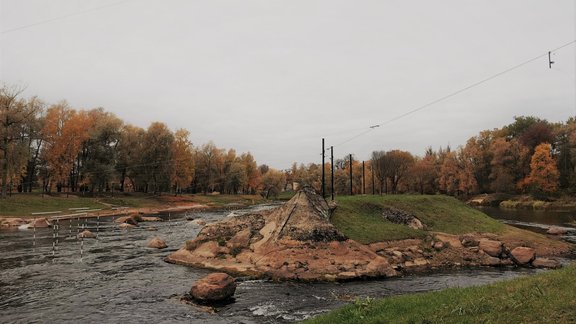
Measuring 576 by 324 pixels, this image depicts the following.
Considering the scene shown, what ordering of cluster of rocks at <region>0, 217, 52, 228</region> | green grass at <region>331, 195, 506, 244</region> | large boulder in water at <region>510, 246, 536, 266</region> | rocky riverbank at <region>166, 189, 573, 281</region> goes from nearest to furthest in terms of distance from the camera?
rocky riverbank at <region>166, 189, 573, 281</region> < large boulder in water at <region>510, 246, 536, 266</region> < green grass at <region>331, 195, 506, 244</region> < cluster of rocks at <region>0, 217, 52, 228</region>

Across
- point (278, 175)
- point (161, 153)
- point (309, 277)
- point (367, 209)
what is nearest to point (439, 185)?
point (278, 175)

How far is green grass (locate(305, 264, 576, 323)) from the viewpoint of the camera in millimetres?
11086

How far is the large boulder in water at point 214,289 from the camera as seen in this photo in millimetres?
21969

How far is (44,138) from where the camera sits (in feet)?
272

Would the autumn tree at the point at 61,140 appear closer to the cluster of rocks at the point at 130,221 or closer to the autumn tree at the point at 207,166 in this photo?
the cluster of rocks at the point at 130,221

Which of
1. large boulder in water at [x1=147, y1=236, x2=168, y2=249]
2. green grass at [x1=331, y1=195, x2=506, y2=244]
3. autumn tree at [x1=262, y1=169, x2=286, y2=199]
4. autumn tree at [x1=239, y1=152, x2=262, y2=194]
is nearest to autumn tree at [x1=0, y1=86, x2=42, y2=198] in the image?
large boulder in water at [x1=147, y1=236, x2=168, y2=249]

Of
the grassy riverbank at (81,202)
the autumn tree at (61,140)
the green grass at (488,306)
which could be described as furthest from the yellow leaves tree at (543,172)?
the autumn tree at (61,140)

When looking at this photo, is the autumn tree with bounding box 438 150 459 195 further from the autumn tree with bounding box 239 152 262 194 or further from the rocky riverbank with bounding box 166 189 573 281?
the rocky riverbank with bounding box 166 189 573 281

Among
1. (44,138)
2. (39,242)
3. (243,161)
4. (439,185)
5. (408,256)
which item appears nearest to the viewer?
(408,256)

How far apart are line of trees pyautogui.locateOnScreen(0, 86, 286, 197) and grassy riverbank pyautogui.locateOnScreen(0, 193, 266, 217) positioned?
13.0ft

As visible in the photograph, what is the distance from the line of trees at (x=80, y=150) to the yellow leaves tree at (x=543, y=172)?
98.4 m

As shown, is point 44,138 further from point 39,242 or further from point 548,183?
point 548,183

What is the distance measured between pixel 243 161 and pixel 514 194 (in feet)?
333

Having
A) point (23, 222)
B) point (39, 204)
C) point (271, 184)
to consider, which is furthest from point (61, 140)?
point (271, 184)
